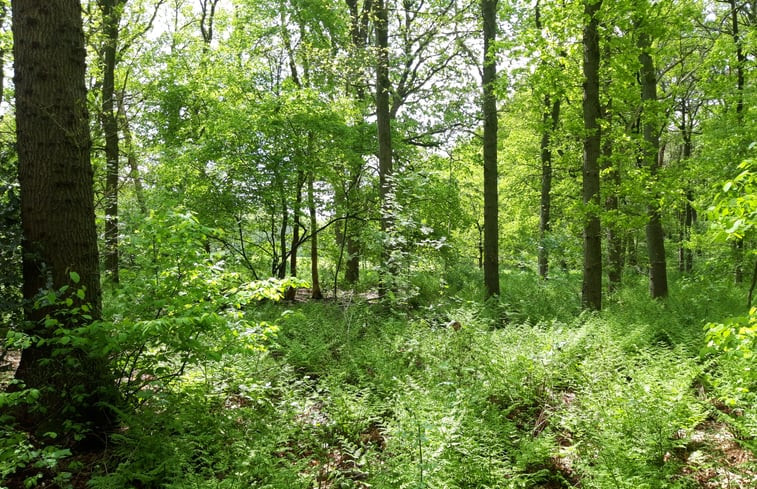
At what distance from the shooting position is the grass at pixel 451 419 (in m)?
3.52

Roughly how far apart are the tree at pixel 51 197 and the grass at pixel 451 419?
0.70m

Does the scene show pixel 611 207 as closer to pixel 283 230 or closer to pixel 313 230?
pixel 313 230

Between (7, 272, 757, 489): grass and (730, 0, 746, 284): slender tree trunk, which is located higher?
(730, 0, 746, 284): slender tree trunk

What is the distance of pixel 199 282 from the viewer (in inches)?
177

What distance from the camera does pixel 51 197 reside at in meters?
4.38

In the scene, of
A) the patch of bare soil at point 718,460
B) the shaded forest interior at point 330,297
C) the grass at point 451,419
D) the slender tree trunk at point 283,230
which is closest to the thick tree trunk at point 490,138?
the shaded forest interior at point 330,297

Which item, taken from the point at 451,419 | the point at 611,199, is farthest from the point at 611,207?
the point at 451,419

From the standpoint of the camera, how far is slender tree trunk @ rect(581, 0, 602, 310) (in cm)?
823

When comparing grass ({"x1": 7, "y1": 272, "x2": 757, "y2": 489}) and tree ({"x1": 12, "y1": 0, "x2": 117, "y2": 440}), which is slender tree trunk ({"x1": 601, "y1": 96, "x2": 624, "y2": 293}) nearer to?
grass ({"x1": 7, "y1": 272, "x2": 757, "y2": 489})

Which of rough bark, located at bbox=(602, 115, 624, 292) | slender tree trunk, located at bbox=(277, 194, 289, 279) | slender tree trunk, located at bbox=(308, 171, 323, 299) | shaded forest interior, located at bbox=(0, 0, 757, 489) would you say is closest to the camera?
shaded forest interior, located at bbox=(0, 0, 757, 489)

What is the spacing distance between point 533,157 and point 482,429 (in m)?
14.9

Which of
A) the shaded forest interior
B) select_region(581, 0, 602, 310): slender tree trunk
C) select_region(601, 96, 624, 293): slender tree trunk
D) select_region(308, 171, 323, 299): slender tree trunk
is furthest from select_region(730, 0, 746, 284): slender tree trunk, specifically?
select_region(308, 171, 323, 299): slender tree trunk

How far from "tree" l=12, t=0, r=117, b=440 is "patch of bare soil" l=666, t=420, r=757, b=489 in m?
5.30

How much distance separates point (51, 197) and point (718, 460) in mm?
6544
